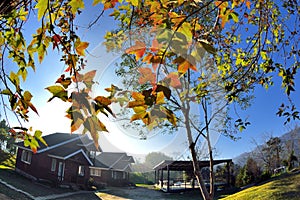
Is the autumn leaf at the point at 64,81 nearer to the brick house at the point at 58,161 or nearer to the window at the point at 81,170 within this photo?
the brick house at the point at 58,161

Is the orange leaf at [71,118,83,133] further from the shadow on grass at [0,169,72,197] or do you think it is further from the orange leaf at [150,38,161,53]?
the shadow on grass at [0,169,72,197]

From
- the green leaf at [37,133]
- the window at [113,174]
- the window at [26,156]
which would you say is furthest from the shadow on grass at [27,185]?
the green leaf at [37,133]

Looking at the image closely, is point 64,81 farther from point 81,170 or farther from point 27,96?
point 81,170

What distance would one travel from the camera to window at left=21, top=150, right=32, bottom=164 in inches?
493

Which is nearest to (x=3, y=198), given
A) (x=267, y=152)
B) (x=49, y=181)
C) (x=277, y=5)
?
(x=49, y=181)

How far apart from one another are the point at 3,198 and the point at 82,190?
566 cm

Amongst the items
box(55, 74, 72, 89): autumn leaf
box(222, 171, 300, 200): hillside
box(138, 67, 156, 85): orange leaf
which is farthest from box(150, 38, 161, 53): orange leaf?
box(222, 171, 300, 200): hillside

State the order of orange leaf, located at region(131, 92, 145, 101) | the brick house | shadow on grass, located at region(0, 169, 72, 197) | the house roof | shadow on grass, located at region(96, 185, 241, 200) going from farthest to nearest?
the house roof < the brick house < shadow on grass, located at region(96, 185, 241, 200) < shadow on grass, located at region(0, 169, 72, 197) < orange leaf, located at region(131, 92, 145, 101)

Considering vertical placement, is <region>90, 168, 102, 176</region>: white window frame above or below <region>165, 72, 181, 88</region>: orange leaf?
below

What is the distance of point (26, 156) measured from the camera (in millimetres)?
12734

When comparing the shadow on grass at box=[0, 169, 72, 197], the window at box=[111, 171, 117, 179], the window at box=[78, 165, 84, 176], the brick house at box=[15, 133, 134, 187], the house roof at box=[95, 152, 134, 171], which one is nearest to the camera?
the shadow on grass at box=[0, 169, 72, 197]

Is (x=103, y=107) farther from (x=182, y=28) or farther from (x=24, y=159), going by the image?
(x=24, y=159)

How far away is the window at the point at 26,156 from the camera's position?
41.1 ft

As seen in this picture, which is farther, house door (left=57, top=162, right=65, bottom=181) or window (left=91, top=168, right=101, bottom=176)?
window (left=91, top=168, right=101, bottom=176)
